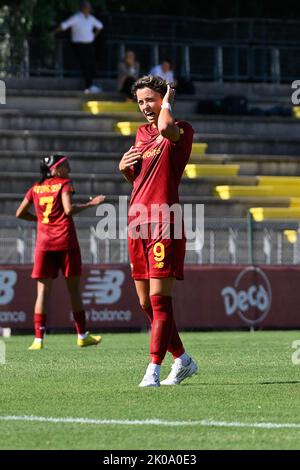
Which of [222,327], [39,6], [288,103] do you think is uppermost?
[39,6]

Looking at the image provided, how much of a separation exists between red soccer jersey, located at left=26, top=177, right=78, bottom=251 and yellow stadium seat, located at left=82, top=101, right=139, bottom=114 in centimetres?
1201

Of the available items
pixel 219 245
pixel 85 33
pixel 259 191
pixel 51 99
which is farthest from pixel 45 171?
pixel 85 33

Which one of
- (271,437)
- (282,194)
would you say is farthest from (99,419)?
(282,194)

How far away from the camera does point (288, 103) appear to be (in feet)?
98.0

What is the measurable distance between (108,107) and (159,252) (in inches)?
701

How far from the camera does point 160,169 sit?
10070 mm

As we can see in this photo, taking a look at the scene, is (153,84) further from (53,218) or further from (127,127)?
(127,127)

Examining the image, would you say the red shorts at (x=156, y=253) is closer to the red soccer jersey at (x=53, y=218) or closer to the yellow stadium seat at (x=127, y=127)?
the red soccer jersey at (x=53, y=218)

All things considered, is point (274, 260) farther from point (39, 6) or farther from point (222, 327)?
point (39, 6)

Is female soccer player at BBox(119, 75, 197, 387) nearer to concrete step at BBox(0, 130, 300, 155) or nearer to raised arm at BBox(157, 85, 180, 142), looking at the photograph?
raised arm at BBox(157, 85, 180, 142)

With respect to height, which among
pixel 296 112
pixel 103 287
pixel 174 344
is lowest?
pixel 103 287

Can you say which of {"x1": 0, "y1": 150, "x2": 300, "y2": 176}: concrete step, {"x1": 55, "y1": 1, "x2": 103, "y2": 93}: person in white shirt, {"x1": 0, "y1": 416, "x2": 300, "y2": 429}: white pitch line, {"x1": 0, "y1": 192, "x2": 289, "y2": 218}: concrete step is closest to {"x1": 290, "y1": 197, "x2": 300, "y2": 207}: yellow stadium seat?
{"x1": 0, "y1": 192, "x2": 289, "y2": 218}: concrete step

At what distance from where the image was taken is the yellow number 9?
9.98m
